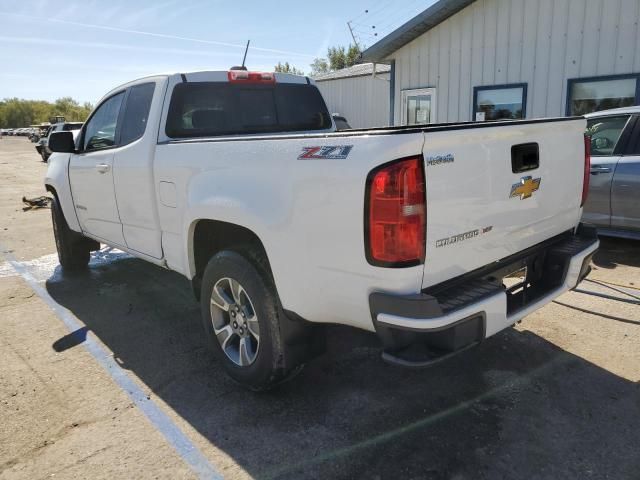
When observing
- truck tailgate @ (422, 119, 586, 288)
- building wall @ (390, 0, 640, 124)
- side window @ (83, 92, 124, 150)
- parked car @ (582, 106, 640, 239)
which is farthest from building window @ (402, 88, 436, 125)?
truck tailgate @ (422, 119, 586, 288)

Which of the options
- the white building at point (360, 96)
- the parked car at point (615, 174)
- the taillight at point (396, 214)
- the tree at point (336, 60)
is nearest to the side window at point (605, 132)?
the parked car at point (615, 174)

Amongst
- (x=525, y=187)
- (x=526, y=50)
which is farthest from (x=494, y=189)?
(x=526, y=50)

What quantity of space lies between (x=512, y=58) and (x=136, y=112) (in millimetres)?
7818

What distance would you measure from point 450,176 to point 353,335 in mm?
2092

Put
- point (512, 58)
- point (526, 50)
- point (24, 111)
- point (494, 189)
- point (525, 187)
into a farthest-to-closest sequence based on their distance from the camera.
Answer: point (24, 111), point (512, 58), point (526, 50), point (525, 187), point (494, 189)

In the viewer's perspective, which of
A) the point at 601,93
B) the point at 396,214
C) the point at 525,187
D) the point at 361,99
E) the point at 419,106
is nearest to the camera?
the point at 396,214

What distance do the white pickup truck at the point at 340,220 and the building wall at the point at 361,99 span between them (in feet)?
46.2

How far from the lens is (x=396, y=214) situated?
222cm

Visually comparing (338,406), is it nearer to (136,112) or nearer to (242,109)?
(242,109)

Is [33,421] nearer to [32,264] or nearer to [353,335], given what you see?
[353,335]

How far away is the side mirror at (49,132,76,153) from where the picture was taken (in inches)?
196

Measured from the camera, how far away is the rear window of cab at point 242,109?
13.1 feet

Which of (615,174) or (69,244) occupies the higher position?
(615,174)

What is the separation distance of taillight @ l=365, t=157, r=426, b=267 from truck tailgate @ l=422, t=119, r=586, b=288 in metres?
0.05
